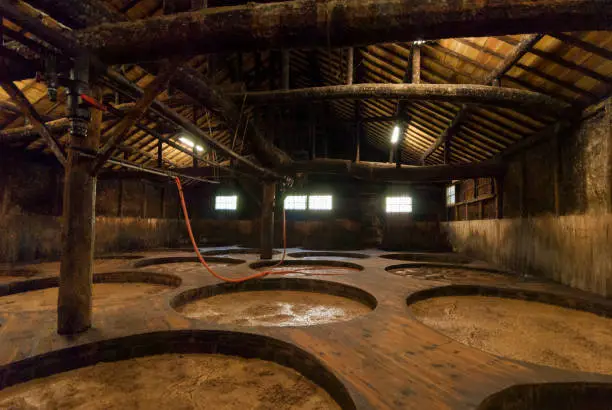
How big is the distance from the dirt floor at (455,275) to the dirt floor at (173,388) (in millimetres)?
5214

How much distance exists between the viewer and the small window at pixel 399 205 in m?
17.0

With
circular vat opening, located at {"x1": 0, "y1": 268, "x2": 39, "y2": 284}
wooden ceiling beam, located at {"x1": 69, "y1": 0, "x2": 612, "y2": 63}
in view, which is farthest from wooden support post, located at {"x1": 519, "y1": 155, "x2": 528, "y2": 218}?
circular vat opening, located at {"x1": 0, "y1": 268, "x2": 39, "y2": 284}

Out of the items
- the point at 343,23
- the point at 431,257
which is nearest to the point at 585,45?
the point at 343,23

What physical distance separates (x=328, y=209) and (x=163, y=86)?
14483 mm

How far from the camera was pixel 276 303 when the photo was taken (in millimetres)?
5531

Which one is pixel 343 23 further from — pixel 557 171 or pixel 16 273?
pixel 16 273

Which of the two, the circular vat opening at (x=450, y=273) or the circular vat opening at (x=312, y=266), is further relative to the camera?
the circular vat opening at (x=312, y=266)

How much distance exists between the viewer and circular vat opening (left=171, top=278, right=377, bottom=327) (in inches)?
182

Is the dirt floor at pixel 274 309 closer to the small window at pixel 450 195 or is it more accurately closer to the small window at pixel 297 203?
the small window at pixel 297 203

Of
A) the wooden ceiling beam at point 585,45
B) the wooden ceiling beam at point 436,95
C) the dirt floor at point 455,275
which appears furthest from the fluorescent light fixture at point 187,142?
the wooden ceiling beam at point 585,45

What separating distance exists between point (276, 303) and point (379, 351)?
2936 millimetres

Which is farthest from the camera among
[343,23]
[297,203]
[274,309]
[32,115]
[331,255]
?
[297,203]

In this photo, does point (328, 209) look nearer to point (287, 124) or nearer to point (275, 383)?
point (287, 124)

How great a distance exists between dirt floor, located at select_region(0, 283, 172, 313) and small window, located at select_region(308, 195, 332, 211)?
11452 mm
